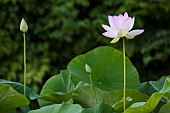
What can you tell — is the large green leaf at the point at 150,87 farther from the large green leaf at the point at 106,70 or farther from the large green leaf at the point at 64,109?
the large green leaf at the point at 64,109

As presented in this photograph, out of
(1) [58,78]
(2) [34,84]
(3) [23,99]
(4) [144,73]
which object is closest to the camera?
(3) [23,99]

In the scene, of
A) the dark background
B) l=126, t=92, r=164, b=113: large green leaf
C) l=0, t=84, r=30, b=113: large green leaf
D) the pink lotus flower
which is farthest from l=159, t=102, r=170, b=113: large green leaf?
the dark background

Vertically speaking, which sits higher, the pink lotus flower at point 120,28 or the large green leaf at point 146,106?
the pink lotus flower at point 120,28

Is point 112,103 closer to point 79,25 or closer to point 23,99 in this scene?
point 23,99

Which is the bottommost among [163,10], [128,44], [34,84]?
[34,84]

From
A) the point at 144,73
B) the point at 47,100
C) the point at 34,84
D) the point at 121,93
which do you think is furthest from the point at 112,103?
the point at 144,73

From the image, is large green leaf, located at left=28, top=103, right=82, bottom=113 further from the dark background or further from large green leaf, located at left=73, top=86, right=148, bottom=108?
the dark background

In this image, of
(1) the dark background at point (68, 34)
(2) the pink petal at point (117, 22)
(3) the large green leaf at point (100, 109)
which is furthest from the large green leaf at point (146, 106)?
(1) the dark background at point (68, 34)
